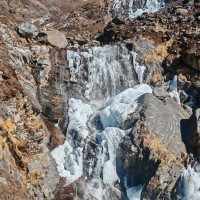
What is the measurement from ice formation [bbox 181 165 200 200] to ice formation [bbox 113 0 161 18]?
88.8ft

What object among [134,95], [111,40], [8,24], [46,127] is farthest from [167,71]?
[8,24]

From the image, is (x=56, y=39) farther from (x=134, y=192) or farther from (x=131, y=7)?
(x=131, y=7)

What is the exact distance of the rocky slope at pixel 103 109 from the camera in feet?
65.8

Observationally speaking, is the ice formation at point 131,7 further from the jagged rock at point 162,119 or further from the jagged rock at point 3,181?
the jagged rock at point 3,181

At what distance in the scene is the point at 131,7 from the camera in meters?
47.2

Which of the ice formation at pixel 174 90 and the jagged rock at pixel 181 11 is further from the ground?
the jagged rock at pixel 181 11

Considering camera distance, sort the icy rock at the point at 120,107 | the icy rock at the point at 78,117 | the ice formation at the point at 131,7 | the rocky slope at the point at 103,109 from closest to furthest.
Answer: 1. the rocky slope at the point at 103,109
2. the icy rock at the point at 120,107
3. the icy rock at the point at 78,117
4. the ice formation at the point at 131,7

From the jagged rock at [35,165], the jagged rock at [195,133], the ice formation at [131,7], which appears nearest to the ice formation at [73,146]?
the jagged rock at [35,165]

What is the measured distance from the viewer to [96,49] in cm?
2923

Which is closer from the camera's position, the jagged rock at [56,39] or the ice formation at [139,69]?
the ice formation at [139,69]

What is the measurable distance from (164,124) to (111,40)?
1155cm

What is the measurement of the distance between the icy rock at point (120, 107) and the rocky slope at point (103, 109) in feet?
0.21

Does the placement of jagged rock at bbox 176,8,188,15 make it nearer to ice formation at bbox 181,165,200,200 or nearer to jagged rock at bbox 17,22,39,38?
jagged rock at bbox 17,22,39,38

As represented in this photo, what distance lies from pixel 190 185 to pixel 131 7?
1211 inches
